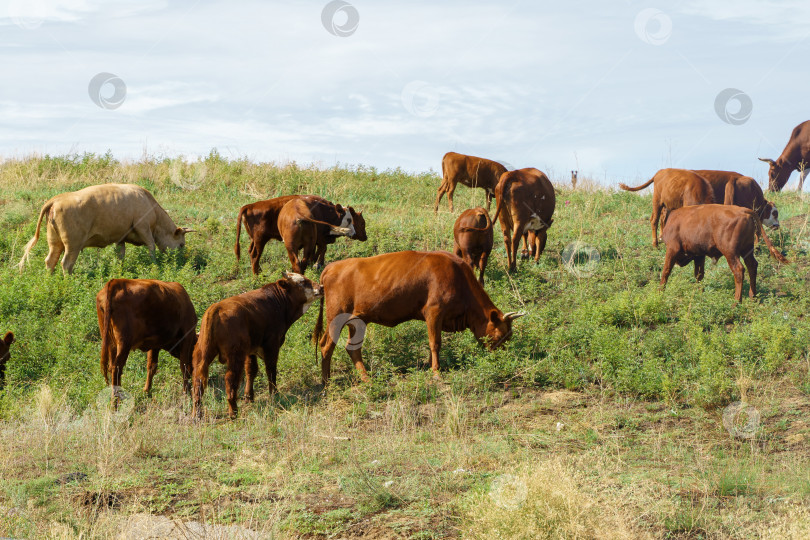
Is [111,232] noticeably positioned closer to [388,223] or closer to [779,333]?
[388,223]

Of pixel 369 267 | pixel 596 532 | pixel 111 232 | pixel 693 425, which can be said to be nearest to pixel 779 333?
pixel 693 425

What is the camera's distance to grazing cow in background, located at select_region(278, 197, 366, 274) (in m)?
12.9

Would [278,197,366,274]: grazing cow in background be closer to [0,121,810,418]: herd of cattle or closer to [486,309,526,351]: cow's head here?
[0,121,810,418]: herd of cattle

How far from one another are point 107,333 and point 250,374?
1.68m

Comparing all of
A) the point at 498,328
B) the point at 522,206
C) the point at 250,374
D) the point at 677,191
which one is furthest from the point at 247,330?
the point at 677,191

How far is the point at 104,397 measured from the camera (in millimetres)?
9047

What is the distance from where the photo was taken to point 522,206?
13508mm

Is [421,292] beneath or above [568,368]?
above

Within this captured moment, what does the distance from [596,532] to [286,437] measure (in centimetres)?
337

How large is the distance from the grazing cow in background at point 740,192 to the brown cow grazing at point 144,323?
9.94 m

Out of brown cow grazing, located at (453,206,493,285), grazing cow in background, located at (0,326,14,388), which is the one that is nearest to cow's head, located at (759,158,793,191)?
brown cow grazing, located at (453,206,493,285)
